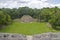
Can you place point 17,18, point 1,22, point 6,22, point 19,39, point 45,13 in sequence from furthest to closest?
point 17,18 → point 45,13 → point 6,22 → point 1,22 → point 19,39

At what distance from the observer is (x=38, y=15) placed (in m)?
47.1

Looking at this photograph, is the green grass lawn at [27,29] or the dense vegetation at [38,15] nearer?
the green grass lawn at [27,29]

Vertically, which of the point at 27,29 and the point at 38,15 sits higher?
the point at 38,15

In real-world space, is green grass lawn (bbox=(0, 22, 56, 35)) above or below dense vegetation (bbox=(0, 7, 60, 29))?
below

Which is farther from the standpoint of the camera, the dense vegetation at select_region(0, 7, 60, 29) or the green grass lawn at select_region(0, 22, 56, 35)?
the dense vegetation at select_region(0, 7, 60, 29)

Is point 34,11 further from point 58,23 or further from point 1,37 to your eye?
point 1,37

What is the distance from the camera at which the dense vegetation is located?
3492cm

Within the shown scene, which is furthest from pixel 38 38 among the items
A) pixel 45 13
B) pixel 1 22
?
pixel 45 13

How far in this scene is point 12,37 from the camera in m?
17.1

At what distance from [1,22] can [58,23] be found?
11205 mm

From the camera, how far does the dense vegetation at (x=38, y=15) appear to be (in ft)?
115

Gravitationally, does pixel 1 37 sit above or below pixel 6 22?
above

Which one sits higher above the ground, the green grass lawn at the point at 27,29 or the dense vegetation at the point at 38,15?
the dense vegetation at the point at 38,15

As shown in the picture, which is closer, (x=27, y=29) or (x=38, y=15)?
(x=27, y=29)
